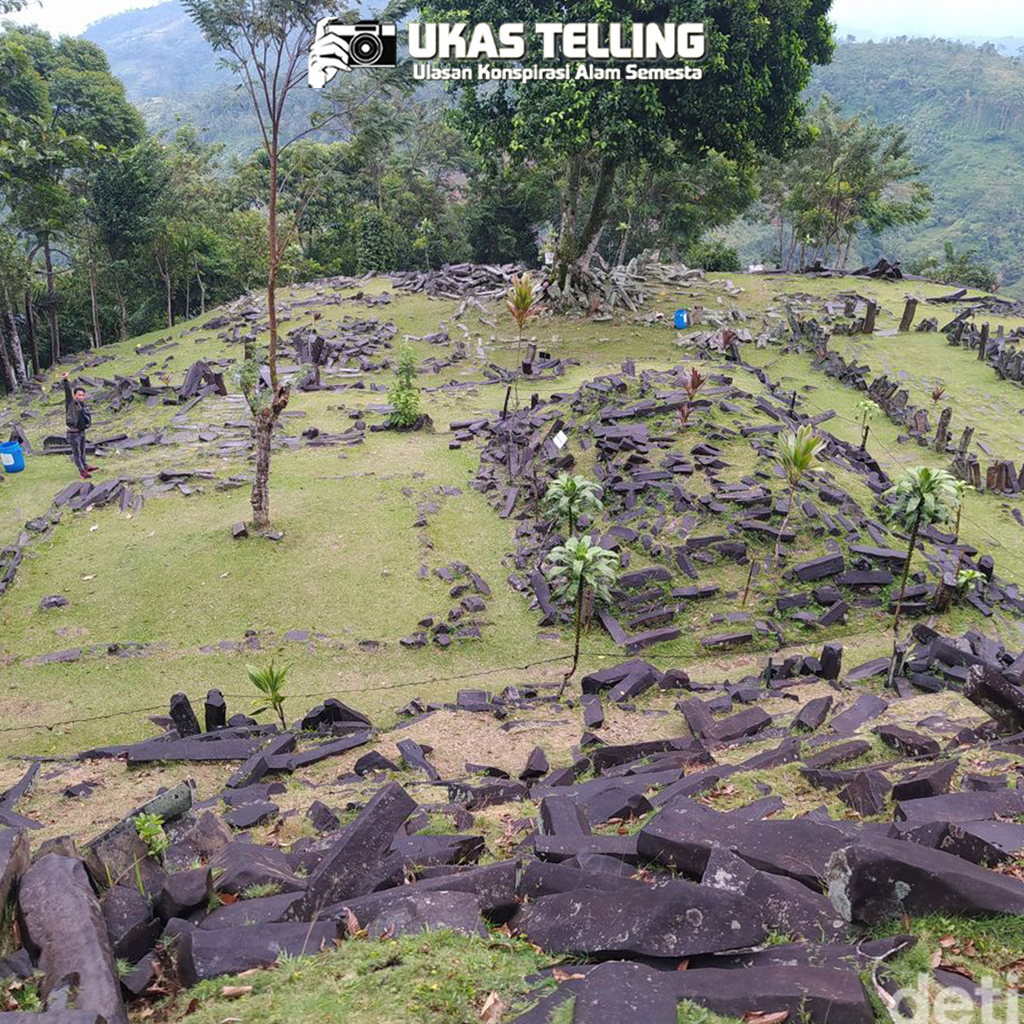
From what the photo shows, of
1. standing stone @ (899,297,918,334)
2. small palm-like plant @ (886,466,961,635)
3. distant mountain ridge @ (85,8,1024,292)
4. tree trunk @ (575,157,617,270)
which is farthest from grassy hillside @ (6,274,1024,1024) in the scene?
distant mountain ridge @ (85,8,1024,292)

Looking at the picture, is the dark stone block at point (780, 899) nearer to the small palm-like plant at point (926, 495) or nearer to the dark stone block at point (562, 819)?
the dark stone block at point (562, 819)

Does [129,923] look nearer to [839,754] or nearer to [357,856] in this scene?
[357,856]

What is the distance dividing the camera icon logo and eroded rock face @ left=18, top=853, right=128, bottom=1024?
48.2 ft

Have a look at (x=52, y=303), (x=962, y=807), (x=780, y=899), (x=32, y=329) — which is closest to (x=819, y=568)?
(x=962, y=807)

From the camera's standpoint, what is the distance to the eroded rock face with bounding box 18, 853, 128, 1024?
168 inches

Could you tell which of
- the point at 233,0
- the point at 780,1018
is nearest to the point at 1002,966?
the point at 780,1018

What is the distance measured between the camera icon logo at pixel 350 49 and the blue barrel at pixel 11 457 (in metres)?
11.5

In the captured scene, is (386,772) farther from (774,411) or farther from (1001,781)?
(774,411)

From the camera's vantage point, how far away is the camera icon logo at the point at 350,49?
1566cm

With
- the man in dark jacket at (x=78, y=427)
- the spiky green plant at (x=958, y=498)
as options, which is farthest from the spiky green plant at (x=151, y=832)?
the man in dark jacket at (x=78, y=427)

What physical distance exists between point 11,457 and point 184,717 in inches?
515

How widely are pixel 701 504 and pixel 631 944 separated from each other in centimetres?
1178

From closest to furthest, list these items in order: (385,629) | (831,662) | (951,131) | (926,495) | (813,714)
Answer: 1. (813,714)
2. (831,662)
3. (926,495)
4. (385,629)
5. (951,131)

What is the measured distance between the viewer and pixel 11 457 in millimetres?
19438
